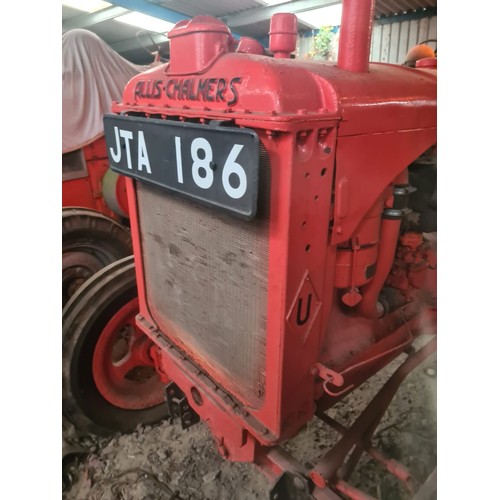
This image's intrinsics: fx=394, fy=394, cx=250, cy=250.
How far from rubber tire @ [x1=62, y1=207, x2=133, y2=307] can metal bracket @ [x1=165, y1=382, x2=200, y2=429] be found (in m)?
1.20

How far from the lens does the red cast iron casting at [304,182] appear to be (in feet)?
3.00

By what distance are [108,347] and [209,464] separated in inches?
30.5

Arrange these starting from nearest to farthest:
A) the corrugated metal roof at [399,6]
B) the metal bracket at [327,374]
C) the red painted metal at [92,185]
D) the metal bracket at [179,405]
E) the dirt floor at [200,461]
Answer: the metal bracket at [327,374]
the metal bracket at [179,405]
the dirt floor at [200,461]
the corrugated metal roof at [399,6]
the red painted metal at [92,185]

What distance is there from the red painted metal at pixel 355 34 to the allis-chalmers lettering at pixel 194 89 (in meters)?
0.35

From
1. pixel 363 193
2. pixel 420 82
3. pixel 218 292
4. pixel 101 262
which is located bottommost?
pixel 101 262

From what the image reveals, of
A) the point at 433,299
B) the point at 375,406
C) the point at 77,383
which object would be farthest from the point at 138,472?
the point at 433,299

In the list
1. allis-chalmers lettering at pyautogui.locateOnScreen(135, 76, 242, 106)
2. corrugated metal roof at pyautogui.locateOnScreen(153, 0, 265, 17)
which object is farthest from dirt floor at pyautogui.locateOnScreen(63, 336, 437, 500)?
corrugated metal roof at pyautogui.locateOnScreen(153, 0, 265, 17)

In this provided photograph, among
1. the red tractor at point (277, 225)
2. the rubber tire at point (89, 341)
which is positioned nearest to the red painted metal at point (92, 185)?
the rubber tire at point (89, 341)

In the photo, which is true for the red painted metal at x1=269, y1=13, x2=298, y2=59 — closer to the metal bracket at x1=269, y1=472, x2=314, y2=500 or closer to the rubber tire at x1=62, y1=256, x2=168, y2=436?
the rubber tire at x1=62, y1=256, x2=168, y2=436

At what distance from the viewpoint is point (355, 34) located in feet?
3.51

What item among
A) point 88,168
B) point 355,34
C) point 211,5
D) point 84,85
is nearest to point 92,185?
point 88,168

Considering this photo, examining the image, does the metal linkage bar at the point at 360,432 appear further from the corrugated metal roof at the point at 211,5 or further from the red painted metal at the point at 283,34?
the corrugated metal roof at the point at 211,5

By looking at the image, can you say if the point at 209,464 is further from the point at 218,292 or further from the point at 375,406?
the point at 218,292

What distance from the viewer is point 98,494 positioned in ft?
6.07
